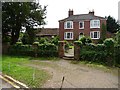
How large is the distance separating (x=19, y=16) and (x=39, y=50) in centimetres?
696

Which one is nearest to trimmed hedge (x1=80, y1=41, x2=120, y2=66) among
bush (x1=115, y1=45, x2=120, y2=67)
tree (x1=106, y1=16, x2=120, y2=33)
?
bush (x1=115, y1=45, x2=120, y2=67)

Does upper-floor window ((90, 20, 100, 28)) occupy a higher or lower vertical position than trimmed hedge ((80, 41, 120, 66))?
higher

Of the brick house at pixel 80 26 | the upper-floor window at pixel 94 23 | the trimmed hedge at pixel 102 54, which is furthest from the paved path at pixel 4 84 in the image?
the upper-floor window at pixel 94 23

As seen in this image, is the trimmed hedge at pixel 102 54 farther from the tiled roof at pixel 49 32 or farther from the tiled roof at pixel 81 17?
the tiled roof at pixel 49 32

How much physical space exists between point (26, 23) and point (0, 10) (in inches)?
Answer: 163

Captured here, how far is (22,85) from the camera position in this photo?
1101 centimetres

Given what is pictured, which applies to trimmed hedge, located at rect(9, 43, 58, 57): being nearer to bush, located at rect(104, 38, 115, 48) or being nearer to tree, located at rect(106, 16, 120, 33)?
bush, located at rect(104, 38, 115, 48)

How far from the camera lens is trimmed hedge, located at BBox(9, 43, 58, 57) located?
77.0 ft

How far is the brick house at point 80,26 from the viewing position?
47.3 m

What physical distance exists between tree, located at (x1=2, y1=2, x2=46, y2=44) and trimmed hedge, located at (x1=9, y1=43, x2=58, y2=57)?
4.13 m

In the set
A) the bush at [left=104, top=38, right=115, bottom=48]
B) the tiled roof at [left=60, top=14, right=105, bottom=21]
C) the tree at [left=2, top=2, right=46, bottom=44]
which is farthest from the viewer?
the tiled roof at [left=60, top=14, right=105, bottom=21]

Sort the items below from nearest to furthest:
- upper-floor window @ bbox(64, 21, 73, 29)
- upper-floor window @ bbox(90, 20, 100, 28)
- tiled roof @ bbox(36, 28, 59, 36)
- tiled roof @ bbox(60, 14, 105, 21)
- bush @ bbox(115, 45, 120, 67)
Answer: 1. bush @ bbox(115, 45, 120, 67)
2. upper-floor window @ bbox(90, 20, 100, 28)
3. tiled roof @ bbox(60, 14, 105, 21)
4. upper-floor window @ bbox(64, 21, 73, 29)
5. tiled roof @ bbox(36, 28, 59, 36)

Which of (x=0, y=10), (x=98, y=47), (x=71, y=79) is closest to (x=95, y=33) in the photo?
(x=0, y=10)

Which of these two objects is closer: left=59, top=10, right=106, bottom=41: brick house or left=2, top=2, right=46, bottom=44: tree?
left=2, top=2, right=46, bottom=44: tree
